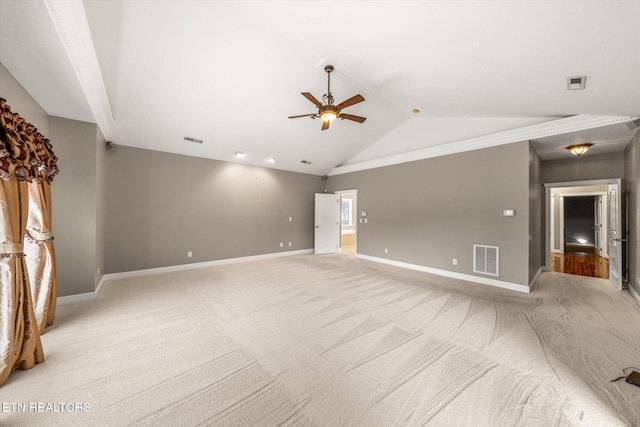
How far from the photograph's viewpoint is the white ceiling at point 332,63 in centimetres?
188

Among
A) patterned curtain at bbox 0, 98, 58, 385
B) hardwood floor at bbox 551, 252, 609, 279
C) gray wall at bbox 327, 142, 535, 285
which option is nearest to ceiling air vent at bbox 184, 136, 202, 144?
patterned curtain at bbox 0, 98, 58, 385

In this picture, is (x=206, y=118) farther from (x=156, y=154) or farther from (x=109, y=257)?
(x=109, y=257)

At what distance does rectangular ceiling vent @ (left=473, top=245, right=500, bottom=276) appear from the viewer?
436 centimetres

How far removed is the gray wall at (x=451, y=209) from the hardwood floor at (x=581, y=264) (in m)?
2.61

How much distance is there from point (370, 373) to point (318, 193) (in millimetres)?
6185

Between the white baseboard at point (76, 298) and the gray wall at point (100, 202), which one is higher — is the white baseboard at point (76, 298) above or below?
below

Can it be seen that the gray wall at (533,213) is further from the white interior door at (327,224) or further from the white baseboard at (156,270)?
the white baseboard at (156,270)

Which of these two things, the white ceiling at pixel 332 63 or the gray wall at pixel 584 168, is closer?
the white ceiling at pixel 332 63

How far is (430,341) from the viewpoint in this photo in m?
2.43

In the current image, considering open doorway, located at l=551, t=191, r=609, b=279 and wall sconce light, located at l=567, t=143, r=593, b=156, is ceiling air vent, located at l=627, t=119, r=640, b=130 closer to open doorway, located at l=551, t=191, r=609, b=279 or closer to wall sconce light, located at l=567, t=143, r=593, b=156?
wall sconce light, located at l=567, t=143, r=593, b=156

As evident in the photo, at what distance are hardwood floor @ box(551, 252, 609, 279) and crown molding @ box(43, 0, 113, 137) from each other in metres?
8.86

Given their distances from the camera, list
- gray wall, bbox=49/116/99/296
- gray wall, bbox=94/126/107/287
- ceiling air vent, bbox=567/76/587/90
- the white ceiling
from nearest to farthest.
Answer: the white ceiling, ceiling air vent, bbox=567/76/587/90, gray wall, bbox=49/116/99/296, gray wall, bbox=94/126/107/287

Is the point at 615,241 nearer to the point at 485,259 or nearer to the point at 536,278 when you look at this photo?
the point at 536,278

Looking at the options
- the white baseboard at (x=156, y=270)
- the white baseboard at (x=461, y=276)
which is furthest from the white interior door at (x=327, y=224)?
the white baseboard at (x=461, y=276)
